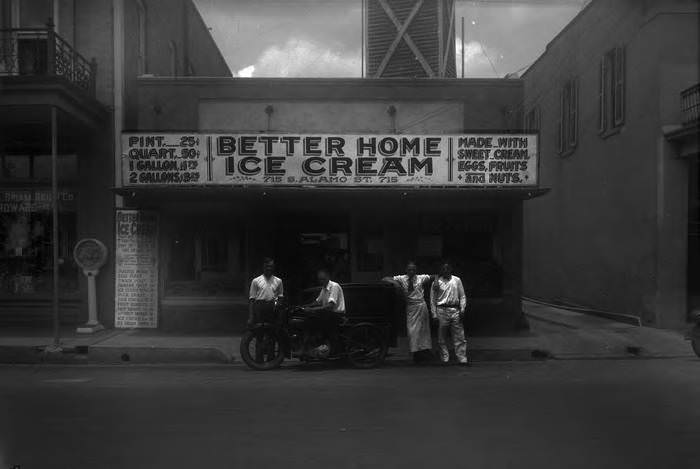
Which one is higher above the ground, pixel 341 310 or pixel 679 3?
pixel 679 3

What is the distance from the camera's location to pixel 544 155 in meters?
21.8

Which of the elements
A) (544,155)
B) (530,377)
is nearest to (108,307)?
(530,377)

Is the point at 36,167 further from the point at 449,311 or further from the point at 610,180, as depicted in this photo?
the point at 610,180

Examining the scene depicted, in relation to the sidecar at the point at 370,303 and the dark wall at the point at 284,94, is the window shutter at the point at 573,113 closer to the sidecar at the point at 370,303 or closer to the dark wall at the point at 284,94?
the dark wall at the point at 284,94

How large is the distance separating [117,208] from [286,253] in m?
3.79

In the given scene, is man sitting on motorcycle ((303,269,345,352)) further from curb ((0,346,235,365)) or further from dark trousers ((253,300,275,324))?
curb ((0,346,235,365))

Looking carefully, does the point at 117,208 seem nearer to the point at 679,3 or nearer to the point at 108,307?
the point at 108,307

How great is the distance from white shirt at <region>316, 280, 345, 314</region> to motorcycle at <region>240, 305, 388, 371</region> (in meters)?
0.30

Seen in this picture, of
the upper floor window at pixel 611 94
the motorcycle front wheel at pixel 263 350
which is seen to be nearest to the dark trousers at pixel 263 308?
the motorcycle front wheel at pixel 263 350

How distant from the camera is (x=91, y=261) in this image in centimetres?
1300

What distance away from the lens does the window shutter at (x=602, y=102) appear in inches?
619

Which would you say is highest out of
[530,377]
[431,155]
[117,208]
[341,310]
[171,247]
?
[431,155]

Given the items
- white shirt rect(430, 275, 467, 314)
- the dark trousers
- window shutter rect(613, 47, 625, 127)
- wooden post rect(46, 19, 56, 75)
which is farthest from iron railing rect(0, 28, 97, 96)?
window shutter rect(613, 47, 625, 127)

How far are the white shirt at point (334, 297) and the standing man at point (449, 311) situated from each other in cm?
179
